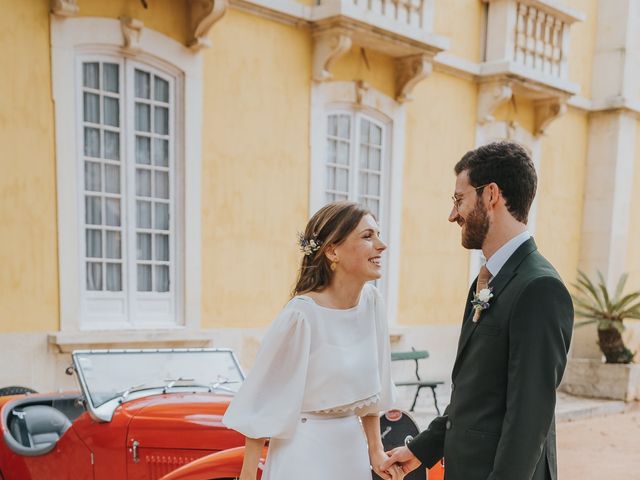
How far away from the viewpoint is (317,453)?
229 cm

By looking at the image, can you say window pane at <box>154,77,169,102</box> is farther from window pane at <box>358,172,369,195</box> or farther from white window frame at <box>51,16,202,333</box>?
window pane at <box>358,172,369,195</box>

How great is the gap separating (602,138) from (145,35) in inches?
375

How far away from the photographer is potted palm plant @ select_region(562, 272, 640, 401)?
9.85 metres

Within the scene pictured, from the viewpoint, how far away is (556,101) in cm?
1090

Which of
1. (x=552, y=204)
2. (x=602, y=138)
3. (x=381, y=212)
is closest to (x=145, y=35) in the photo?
(x=381, y=212)

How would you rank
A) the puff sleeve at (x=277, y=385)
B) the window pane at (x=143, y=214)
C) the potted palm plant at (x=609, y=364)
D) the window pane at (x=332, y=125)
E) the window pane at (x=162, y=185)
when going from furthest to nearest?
the potted palm plant at (x=609, y=364)
the window pane at (x=332, y=125)
the window pane at (x=162, y=185)
the window pane at (x=143, y=214)
the puff sleeve at (x=277, y=385)

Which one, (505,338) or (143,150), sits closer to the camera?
(505,338)

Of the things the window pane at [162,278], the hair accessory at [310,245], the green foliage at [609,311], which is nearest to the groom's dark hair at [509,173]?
the hair accessory at [310,245]

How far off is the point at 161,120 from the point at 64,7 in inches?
60.2

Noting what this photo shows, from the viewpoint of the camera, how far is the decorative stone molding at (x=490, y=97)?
9906 mm

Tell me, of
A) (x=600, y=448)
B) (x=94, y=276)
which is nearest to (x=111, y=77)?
(x=94, y=276)

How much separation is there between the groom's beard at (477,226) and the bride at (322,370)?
449mm

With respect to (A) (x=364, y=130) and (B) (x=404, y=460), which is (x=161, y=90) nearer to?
(A) (x=364, y=130)

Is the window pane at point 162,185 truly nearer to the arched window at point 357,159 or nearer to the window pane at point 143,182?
the window pane at point 143,182
